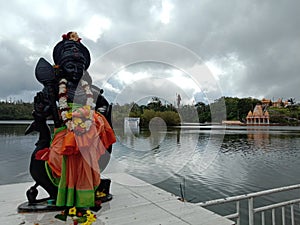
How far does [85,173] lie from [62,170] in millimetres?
183

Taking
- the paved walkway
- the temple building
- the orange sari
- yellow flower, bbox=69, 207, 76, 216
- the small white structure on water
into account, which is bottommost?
the paved walkway

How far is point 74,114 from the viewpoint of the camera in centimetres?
200

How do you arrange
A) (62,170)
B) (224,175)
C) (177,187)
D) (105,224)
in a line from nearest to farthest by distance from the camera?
1. (105,224)
2. (62,170)
3. (177,187)
4. (224,175)

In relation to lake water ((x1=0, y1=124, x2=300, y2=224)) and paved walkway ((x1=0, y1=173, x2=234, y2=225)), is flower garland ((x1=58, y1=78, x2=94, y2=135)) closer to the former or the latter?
paved walkway ((x1=0, y1=173, x2=234, y2=225))

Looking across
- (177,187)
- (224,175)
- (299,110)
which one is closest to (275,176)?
(224,175)

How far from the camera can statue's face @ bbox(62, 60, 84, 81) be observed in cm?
220

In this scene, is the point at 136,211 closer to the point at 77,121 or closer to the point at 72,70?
the point at 77,121

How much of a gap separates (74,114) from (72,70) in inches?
17.2

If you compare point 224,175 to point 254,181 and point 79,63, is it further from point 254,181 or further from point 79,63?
point 79,63

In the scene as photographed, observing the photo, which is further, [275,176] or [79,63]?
[275,176]

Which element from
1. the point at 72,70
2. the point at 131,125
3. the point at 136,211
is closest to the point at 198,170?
the point at 131,125

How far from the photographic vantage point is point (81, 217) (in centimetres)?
191

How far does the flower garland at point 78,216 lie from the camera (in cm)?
181

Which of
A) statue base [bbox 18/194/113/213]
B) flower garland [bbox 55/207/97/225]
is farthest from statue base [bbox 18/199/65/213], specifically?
flower garland [bbox 55/207/97/225]
